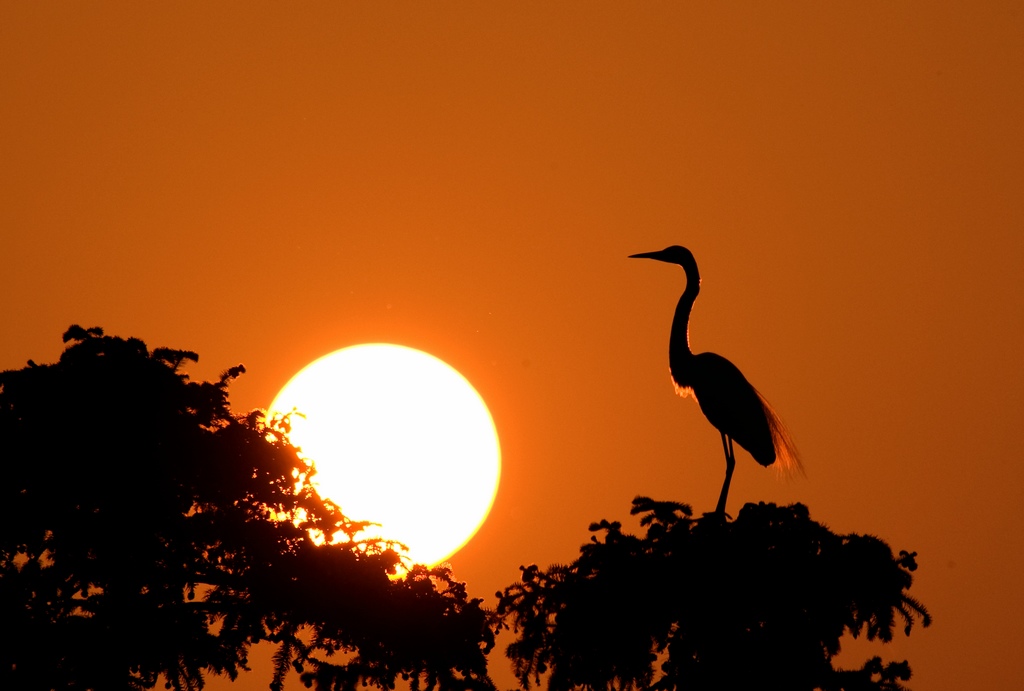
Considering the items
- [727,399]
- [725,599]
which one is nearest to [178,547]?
[725,599]

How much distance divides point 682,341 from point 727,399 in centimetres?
136

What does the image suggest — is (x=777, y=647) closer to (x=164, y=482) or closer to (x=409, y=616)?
(x=409, y=616)

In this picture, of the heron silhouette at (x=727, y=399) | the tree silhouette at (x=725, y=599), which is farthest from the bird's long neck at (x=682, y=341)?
the tree silhouette at (x=725, y=599)

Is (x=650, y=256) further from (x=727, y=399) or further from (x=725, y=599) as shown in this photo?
(x=725, y=599)

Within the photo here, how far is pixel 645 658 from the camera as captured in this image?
12.1 m

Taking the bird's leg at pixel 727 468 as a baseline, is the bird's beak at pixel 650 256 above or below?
above

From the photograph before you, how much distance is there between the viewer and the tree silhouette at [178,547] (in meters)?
11.1

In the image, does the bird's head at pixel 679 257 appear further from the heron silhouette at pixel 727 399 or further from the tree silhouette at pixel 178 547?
the tree silhouette at pixel 178 547

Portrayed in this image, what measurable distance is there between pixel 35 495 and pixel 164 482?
3.65 ft

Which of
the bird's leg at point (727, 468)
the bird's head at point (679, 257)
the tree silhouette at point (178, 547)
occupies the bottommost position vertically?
the tree silhouette at point (178, 547)

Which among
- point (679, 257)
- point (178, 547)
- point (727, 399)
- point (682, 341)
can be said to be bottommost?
point (178, 547)

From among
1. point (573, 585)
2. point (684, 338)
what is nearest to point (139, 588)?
point (573, 585)

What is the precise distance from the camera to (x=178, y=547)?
1156cm

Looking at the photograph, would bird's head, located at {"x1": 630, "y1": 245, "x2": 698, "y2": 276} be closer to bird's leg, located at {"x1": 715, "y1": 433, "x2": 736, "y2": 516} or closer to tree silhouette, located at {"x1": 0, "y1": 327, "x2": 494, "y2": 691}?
bird's leg, located at {"x1": 715, "y1": 433, "x2": 736, "y2": 516}
